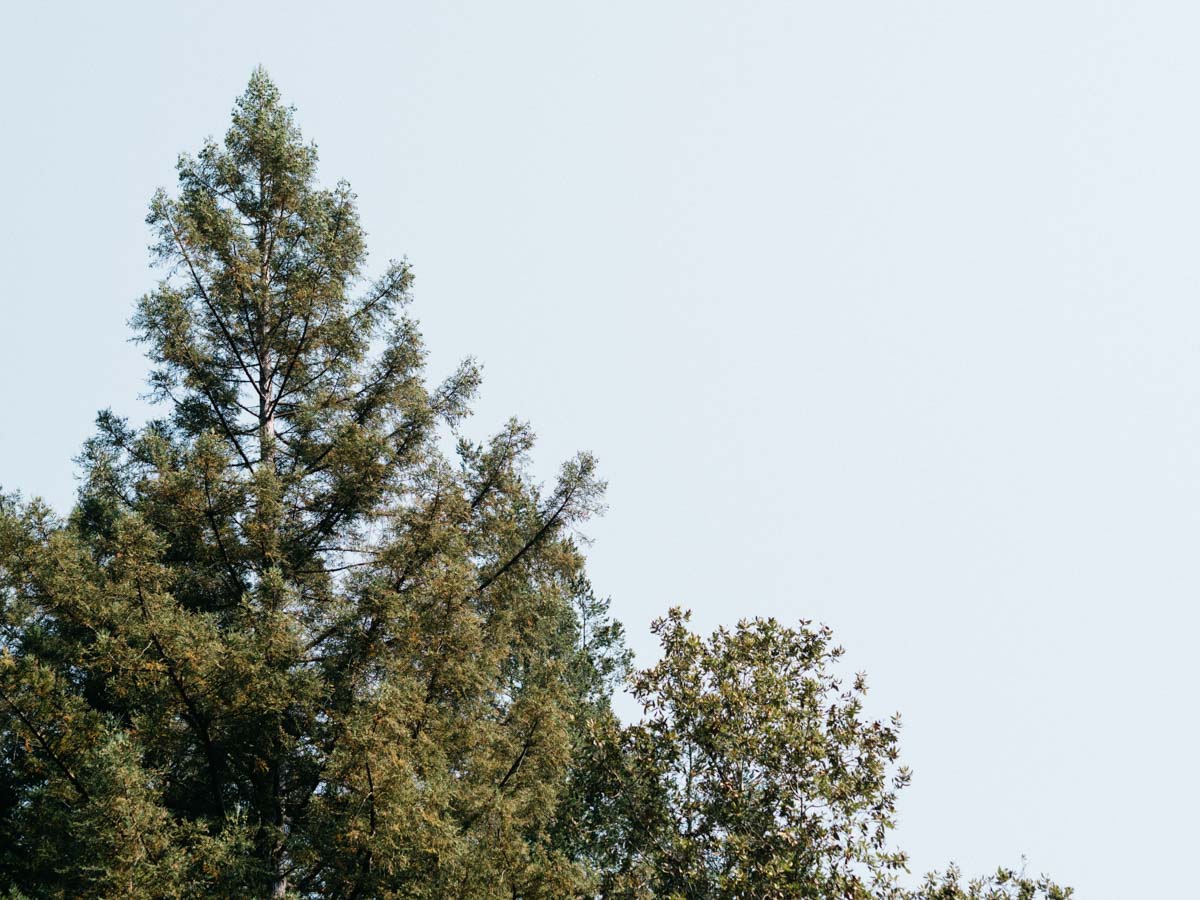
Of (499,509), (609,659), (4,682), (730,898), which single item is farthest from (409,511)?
(609,659)

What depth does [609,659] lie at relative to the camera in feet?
106

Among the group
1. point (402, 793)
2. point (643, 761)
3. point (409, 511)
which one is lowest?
point (402, 793)

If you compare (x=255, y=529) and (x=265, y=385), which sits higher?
(x=265, y=385)

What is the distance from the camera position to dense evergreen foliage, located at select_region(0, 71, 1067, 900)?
1155 centimetres

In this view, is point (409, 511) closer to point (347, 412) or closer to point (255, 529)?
point (255, 529)

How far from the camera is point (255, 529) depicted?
14.2 metres

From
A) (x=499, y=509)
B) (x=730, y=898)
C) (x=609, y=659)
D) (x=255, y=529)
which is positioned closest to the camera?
(x=730, y=898)

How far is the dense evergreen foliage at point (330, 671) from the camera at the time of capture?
1155 cm

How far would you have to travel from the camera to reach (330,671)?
1369 cm

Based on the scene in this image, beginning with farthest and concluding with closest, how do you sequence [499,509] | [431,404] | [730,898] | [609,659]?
[609,659]
[431,404]
[499,509]
[730,898]

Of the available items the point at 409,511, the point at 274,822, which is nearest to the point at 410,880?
the point at 274,822

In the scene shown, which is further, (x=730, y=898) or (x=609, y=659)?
(x=609, y=659)

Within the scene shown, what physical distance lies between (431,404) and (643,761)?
23.6 feet

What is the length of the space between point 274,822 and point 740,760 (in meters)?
6.79
